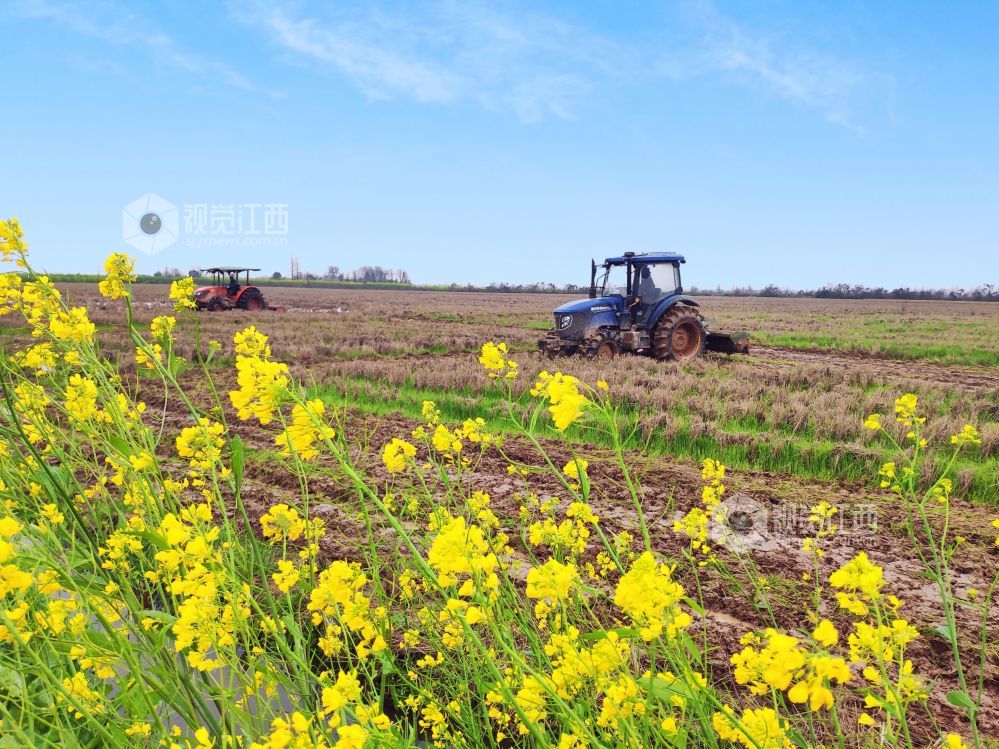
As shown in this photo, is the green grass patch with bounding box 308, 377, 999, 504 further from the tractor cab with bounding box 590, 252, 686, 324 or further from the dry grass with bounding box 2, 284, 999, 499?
the tractor cab with bounding box 590, 252, 686, 324

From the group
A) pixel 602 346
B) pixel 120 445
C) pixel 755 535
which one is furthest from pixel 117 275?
pixel 602 346

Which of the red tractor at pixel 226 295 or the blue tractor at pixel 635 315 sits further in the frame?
the red tractor at pixel 226 295

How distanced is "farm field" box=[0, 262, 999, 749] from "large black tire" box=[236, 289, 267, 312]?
14.0 m

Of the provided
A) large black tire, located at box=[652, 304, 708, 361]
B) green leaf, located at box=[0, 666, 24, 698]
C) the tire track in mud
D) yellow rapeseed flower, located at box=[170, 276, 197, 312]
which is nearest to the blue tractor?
large black tire, located at box=[652, 304, 708, 361]

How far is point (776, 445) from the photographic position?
567 cm

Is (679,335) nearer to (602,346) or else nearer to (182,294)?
(602,346)

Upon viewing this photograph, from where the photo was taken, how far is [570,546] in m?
1.66

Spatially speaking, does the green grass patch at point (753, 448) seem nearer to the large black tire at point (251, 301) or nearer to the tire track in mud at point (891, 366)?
the tire track in mud at point (891, 366)

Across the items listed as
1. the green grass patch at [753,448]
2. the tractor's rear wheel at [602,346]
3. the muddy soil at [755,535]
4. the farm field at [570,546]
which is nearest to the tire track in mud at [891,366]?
the farm field at [570,546]

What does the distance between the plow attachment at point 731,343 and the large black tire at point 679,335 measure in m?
0.42

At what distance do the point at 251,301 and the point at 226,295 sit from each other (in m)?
1.26

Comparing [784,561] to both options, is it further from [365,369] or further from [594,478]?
[365,369]

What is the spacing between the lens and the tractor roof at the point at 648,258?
11281mm

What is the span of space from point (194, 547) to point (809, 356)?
51.3 ft
